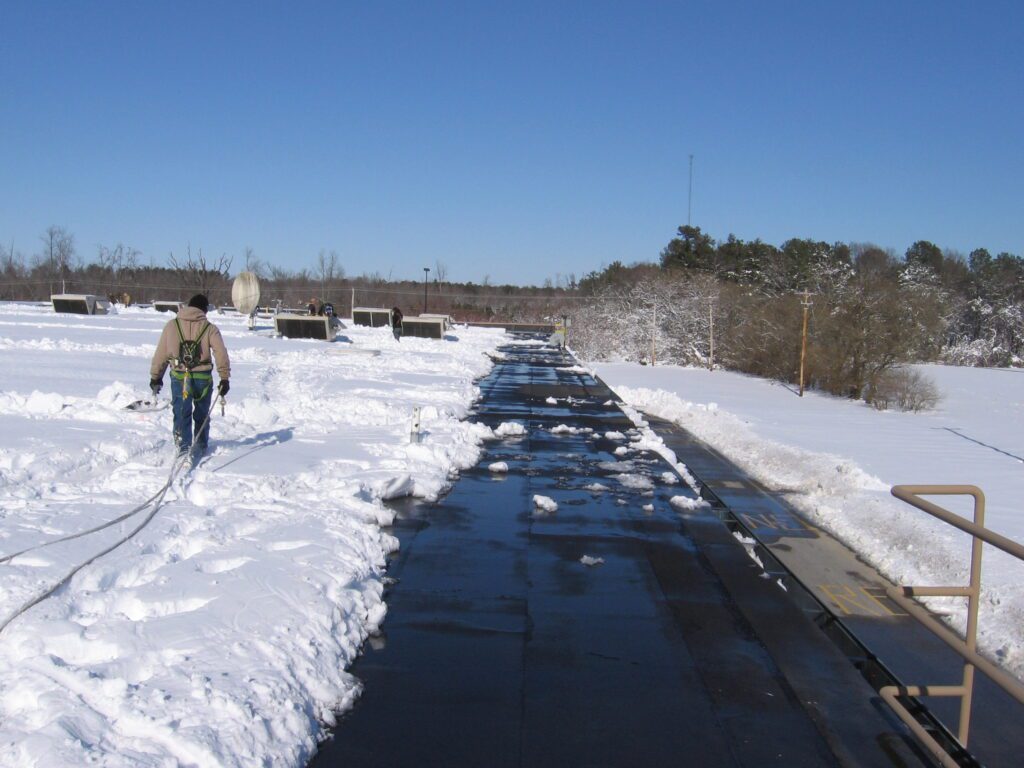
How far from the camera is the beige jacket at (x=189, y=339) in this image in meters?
9.13

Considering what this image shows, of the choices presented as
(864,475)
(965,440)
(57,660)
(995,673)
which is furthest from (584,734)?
(965,440)

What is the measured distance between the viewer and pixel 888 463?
13992mm

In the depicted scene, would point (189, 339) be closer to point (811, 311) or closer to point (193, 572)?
point (193, 572)

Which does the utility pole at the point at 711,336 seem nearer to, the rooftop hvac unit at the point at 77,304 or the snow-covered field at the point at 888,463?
the snow-covered field at the point at 888,463

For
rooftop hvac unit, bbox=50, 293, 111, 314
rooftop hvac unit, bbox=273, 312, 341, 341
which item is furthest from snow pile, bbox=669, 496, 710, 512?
rooftop hvac unit, bbox=50, 293, 111, 314

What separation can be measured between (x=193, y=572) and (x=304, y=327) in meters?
28.6

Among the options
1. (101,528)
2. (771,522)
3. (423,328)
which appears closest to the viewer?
(101,528)

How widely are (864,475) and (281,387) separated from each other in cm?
1085

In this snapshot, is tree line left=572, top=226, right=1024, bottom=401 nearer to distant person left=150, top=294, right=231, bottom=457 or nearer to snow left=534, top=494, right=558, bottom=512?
snow left=534, top=494, right=558, bottom=512

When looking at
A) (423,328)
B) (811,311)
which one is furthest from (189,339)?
(423,328)

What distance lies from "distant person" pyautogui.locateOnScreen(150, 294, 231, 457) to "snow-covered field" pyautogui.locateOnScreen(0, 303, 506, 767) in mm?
478

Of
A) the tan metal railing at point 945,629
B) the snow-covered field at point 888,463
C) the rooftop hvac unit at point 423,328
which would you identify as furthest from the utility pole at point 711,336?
the tan metal railing at point 945,629

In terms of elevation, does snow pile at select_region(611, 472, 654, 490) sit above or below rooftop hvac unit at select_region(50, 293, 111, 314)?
below

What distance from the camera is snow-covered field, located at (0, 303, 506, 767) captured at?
3.76 meters
